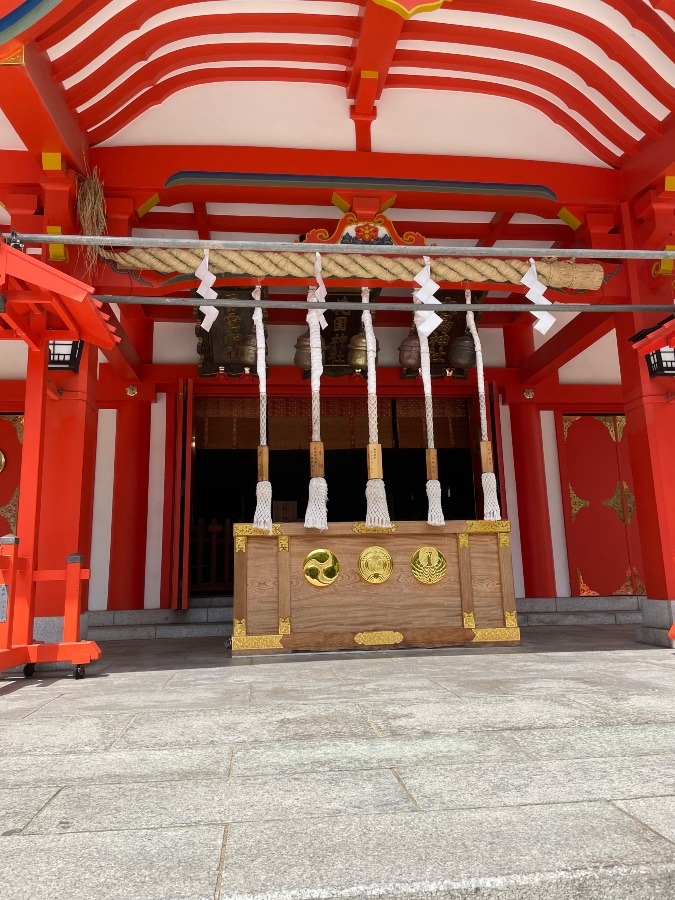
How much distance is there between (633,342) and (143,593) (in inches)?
213

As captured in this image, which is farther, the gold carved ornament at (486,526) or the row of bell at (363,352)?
the row of bell at (363,352)

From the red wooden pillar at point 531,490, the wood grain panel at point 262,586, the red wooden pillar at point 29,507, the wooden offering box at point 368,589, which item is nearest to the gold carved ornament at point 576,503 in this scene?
the red wooden pillar at point 531,490

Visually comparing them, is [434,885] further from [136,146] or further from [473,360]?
[473,360]

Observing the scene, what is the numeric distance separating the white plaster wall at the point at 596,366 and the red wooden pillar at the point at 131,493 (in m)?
5.11

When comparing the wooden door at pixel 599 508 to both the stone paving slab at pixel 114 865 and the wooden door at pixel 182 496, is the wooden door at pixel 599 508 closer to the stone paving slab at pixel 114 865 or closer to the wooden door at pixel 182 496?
the wooden door at pixel 182 496

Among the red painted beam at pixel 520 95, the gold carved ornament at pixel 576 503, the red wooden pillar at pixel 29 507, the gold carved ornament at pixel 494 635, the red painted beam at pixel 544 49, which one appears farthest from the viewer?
the gold carved ornament at pixel 576 503

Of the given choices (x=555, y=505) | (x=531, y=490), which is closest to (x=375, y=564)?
(x=531, y=490)

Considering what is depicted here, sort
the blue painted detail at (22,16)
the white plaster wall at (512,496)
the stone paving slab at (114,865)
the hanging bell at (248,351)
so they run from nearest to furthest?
the stone paving slab at (114,865) → the blue painted detail at (22,16) → the hanging bell at (248,351) → the white plaster wall at (512,496)

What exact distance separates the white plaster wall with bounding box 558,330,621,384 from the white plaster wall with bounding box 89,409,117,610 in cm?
554

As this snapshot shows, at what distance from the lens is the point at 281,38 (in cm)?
408

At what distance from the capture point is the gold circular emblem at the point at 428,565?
4.29 meters

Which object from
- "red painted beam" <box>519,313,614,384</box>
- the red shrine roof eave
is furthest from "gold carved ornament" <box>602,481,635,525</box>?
the red shrine roof eave

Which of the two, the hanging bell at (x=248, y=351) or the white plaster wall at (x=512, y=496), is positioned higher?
the hanging bell at (x=248, y=351)

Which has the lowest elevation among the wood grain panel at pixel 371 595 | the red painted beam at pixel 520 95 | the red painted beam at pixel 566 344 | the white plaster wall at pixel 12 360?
the wood grain panel at pixel 371 595
